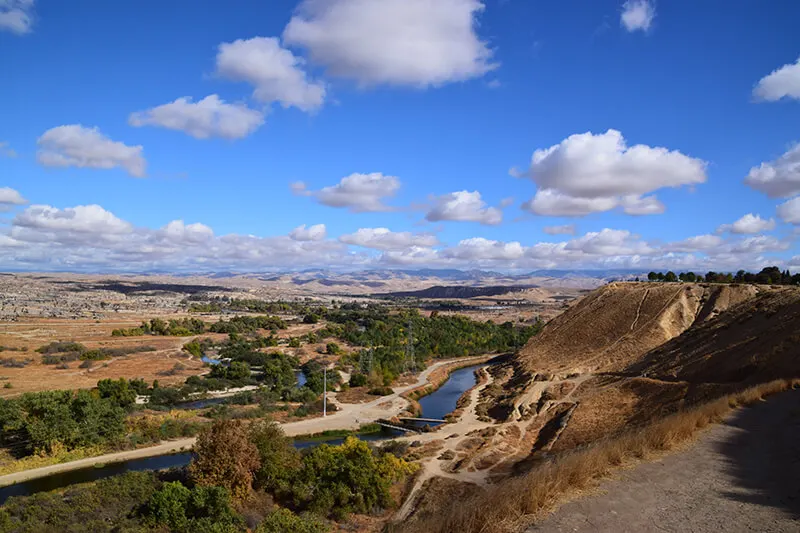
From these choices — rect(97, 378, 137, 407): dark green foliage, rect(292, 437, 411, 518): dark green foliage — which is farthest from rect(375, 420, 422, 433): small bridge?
rect(97, 378, 137, 407): dark green foliage

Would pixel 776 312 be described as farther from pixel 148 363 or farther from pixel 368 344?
pixel 148 363

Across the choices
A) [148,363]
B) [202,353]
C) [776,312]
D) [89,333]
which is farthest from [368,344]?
[776,312]

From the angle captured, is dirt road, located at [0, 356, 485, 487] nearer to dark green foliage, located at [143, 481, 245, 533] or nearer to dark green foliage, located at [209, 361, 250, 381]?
dark green foliage, located at [209, 361, 250, 381]

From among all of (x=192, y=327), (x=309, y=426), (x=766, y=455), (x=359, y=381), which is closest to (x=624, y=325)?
(x=359, y=381)

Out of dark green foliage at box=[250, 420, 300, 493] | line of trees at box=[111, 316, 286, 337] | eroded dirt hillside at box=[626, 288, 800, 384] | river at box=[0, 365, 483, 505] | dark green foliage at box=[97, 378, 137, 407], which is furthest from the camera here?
line of trees at box=[111, 316, 286, 337]

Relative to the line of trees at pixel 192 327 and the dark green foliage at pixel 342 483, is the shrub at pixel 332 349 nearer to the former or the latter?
the line of trees at pixel 192 327
